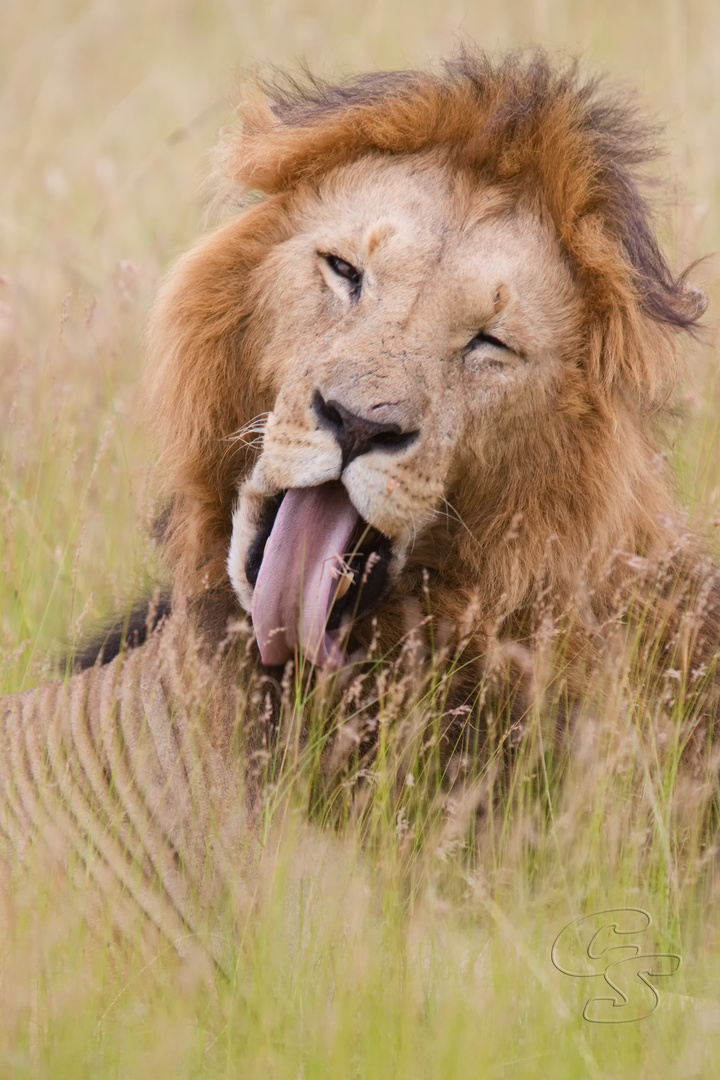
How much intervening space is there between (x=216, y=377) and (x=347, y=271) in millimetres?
479

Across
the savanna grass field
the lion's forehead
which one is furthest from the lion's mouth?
the lion's forehead

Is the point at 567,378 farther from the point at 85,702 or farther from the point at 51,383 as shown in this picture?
the point at 51,383

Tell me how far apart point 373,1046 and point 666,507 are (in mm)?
1736

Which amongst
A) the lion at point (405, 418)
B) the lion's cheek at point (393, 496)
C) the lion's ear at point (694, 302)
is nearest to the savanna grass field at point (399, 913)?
the lion at point (405, 418)

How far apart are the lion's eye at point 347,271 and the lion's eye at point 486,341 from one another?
12.8 inches

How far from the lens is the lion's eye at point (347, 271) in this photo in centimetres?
341

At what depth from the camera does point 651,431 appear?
3.69 meters

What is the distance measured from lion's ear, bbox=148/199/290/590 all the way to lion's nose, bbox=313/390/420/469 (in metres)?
0.48

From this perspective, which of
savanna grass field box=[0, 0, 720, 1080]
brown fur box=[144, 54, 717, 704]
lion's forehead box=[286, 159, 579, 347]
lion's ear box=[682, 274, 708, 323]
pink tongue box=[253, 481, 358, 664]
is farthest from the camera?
lion's ear box=[682, 274, 708, 323]

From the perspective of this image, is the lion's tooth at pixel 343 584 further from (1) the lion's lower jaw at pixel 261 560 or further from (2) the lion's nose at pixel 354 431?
(2) the lion's nose at pixel 354 431

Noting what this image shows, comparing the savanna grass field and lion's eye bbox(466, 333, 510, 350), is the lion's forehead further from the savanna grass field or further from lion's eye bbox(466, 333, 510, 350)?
the savanna grass field

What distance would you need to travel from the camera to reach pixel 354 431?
121 inches

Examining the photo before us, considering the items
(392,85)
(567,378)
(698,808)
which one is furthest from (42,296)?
(698,808)

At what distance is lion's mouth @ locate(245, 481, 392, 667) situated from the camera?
3215 millimetres
